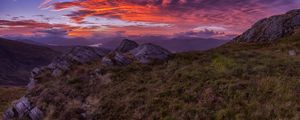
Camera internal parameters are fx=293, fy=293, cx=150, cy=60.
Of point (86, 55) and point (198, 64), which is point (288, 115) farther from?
point (86, 55)

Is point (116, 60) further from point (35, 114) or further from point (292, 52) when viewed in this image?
point (292, 52)

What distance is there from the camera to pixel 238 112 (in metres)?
14.0

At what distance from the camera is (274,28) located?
44.9 m

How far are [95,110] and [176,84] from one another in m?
5.27

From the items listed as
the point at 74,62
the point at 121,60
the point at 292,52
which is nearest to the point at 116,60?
the point at 121,60

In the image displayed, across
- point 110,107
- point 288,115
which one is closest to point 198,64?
point 110,107

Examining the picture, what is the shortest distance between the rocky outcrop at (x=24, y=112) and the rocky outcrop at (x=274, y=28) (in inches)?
1338

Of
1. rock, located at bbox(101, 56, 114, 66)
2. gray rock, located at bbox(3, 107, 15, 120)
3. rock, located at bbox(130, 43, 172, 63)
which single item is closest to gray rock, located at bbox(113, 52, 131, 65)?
rock, located at bbox(101, 56, 114, 66)

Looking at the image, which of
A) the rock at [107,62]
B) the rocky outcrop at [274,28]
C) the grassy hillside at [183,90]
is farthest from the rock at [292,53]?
the rock at [107,62]

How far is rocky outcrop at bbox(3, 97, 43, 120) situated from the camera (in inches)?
789

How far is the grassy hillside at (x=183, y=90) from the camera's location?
570 inches

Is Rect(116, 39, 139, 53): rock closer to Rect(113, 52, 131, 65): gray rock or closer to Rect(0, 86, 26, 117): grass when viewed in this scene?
Rect(113, 52, 131, 65): gray rock

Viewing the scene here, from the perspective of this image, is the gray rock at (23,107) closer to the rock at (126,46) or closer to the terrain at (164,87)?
the terrain at (164,87)

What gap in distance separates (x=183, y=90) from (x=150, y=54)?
832cm
